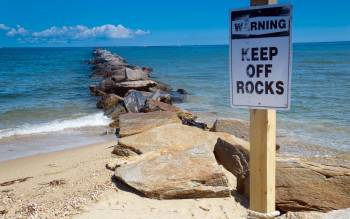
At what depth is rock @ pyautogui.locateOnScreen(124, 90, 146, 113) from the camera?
14302mm

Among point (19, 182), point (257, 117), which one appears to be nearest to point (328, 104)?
point (19, 182)

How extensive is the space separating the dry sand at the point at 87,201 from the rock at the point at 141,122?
187 cm

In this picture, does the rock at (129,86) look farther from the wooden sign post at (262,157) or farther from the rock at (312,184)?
the wooden sign post at (262,157)

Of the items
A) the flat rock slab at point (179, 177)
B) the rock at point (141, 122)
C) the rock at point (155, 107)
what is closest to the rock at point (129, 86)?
the rock at point (155, 107)

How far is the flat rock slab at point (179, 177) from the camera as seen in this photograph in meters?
5.47

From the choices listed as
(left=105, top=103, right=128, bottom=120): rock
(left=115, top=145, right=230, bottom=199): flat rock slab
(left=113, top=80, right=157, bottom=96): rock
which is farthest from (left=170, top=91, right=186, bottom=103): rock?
(left=115, top=145, right=230, bottom=199): flat rock slab

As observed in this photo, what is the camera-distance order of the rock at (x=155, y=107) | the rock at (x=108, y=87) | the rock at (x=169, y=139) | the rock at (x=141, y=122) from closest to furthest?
1. the rock at (x=169, y=139)
2. the rock at (x=141, y=122)
3. the rock at (x=155, y=107)
4. the rock at (x=108, y=87)

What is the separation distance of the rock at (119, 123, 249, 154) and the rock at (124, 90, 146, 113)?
6.12 metres

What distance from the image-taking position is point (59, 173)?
741cm

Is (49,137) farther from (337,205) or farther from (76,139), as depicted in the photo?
(337,205)

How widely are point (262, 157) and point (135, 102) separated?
39.5 ft

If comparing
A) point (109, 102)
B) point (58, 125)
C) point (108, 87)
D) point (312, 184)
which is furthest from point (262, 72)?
point (108, 87)

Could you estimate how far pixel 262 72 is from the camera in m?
2.67

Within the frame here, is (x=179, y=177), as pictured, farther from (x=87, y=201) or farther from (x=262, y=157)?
(x=262, y=157)
